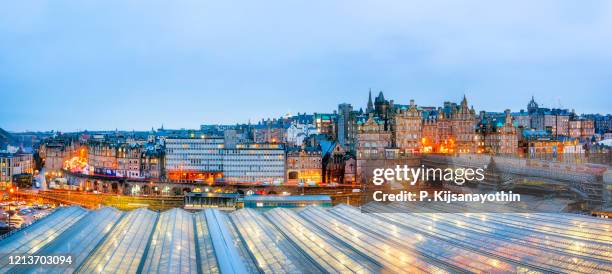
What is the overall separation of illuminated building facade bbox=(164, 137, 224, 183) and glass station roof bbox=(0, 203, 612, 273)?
148 ft

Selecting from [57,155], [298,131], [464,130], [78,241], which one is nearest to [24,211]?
[78,241]

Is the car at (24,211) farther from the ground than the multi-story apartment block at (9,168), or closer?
closer

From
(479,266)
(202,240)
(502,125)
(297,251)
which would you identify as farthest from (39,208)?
(502,125)

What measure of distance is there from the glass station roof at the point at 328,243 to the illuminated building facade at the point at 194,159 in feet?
148

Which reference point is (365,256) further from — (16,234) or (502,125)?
(502,125)

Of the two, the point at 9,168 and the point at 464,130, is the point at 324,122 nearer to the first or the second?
the point at 464,130

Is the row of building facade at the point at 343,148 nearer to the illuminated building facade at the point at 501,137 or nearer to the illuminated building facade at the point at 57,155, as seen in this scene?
the illuminated building facade at the point at 501,137

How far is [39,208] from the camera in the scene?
5672 cm

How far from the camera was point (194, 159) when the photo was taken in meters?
76.7

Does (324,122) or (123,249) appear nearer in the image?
(123,249)

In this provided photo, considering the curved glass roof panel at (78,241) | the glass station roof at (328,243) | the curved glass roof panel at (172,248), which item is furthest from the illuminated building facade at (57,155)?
the curved glass roof panel at (172,248)

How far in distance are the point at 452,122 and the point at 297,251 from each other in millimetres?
55087

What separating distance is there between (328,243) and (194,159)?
189 feet

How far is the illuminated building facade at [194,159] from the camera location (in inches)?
2970
